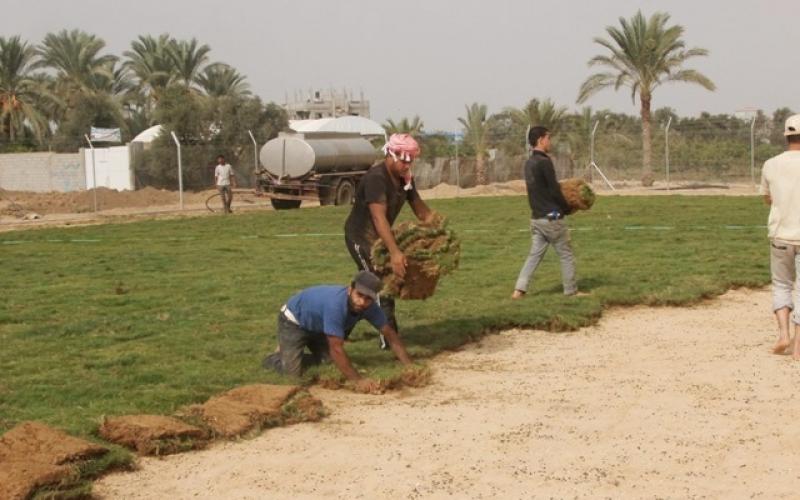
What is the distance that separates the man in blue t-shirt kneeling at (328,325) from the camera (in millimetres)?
8289

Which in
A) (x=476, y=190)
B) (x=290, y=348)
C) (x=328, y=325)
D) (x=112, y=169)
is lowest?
(x=290, y=348)

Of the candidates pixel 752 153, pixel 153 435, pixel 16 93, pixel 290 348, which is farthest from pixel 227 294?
Answer: pixel 16 93

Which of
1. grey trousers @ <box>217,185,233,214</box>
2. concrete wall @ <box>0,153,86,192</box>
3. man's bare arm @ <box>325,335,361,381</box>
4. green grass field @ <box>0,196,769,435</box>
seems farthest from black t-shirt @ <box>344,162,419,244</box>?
concrete wall @ <box>0,153,86,192</box>

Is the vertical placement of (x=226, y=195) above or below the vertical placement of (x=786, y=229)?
above

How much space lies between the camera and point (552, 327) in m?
10.8

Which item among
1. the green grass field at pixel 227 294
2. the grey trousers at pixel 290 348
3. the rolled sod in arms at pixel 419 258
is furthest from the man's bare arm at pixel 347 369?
the rolled sod in arms at pixel 419 258

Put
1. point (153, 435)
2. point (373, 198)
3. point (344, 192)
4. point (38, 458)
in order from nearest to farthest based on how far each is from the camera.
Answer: point (38, 458), point (153, 435), point (373, 198), point (344, 192)

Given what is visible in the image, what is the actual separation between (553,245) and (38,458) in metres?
7.61

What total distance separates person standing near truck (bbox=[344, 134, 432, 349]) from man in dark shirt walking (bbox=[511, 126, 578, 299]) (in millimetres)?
2983

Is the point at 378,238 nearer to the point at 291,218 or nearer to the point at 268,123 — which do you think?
the point at 291,218

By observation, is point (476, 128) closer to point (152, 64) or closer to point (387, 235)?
point (152, 64)

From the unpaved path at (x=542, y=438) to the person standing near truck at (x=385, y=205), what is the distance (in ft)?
3.48

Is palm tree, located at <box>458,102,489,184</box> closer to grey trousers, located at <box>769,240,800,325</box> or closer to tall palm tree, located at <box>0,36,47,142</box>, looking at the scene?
tall palm tree, located at <box>0,36,47,142</box>

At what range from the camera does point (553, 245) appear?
12.4 meters
